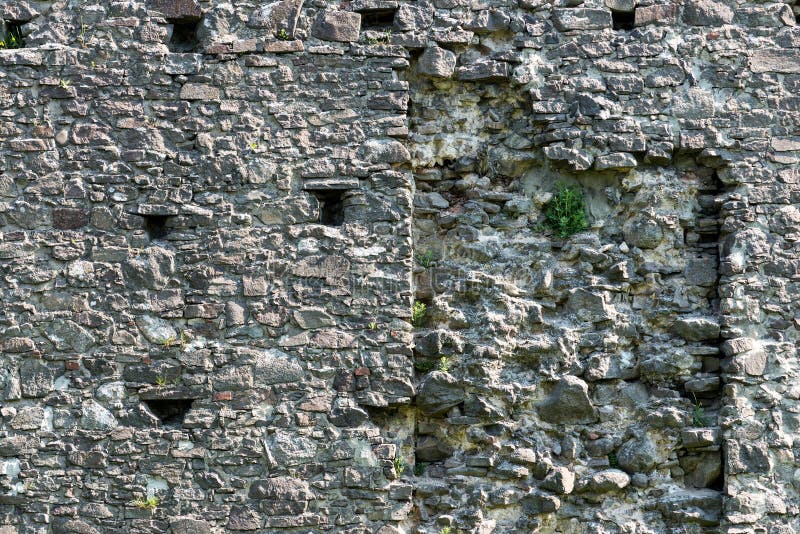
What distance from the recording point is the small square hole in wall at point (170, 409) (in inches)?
203

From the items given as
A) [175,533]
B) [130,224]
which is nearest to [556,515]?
[175,533]

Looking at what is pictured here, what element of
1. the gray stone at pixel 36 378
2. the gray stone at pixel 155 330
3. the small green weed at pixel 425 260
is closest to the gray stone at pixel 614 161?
the small green weed at pixel 425 260

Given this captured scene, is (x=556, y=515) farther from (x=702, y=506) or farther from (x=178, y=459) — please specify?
(x=178, y=459)

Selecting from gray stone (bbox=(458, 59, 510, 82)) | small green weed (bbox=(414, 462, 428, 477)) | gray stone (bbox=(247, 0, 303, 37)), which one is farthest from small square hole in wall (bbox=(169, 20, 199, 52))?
small green weed (bbox=(414, 462, 428, 477))

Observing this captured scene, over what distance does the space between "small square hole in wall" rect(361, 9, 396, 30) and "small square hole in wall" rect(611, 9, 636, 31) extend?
1467mm

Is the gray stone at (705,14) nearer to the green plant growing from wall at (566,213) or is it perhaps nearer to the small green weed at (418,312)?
the green plant growing from wall at (566,213)

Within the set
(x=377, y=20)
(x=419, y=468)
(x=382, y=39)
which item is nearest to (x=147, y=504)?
(x=419, y=468)

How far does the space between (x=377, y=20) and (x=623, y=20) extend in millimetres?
1637

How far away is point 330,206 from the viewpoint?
17.7ft

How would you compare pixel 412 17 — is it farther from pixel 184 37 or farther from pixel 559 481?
pixel 559 481

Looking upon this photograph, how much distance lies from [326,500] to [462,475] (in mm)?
841

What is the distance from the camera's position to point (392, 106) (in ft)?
17.4

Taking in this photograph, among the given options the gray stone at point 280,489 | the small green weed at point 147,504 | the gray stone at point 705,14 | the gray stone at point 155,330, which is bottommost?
the small green weed at point 147,504

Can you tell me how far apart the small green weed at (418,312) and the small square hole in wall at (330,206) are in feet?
2.33
